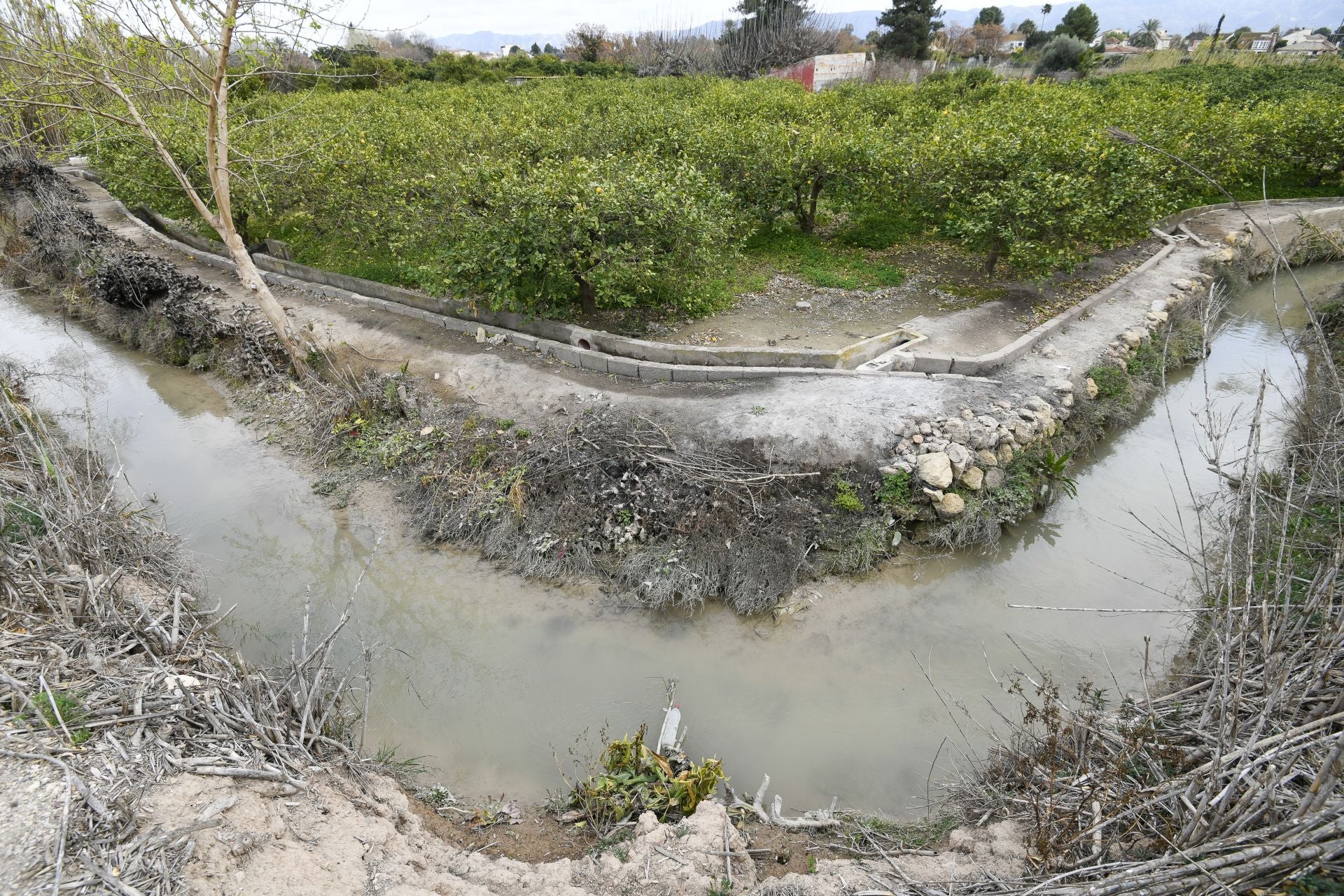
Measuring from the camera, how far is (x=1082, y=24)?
41.8 meters

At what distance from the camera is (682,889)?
13.4 ft

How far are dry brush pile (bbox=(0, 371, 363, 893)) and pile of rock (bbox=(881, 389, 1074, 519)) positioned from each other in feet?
19.4

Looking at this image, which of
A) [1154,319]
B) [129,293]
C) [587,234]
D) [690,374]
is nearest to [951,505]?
[690,374]

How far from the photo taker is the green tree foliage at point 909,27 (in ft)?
123

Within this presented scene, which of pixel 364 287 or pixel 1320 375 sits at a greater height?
pixel 364 287

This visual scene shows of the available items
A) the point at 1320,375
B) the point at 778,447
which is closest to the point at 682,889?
the point at 778,447

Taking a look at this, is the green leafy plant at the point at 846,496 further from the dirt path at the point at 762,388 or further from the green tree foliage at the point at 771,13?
the green tree foliage at the point at 771,13

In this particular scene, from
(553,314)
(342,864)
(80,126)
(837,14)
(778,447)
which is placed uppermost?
(837,14)

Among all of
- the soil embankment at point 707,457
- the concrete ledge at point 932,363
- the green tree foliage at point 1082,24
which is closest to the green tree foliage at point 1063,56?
the green tree foliage at point 1082,24

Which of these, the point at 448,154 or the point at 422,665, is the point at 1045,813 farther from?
the point at 448,154

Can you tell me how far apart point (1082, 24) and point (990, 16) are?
536 inches

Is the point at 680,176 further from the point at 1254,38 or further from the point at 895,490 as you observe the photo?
the point at 1254,38

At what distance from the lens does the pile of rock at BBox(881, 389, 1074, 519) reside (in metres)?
7.43

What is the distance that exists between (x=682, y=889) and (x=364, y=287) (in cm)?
1151
